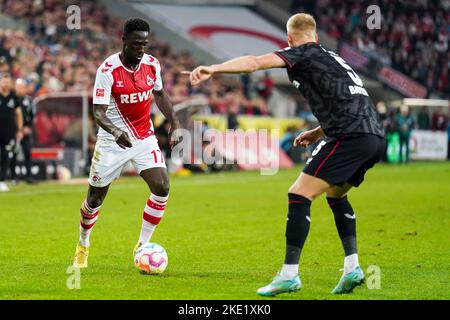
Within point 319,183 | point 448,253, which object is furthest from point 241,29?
point 319,183

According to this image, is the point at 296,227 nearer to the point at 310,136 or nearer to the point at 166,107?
the point at 310,136

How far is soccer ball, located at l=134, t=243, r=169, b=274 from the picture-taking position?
9.73 m

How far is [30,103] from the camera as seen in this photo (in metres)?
23.2

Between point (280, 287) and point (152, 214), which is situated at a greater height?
point (152, 214)

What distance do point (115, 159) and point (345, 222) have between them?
266 cm

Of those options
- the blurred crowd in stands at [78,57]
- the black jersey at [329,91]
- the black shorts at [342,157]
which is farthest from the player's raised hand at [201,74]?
the blurred crowd in stands at [78,57]

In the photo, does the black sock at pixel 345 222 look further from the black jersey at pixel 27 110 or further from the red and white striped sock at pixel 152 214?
the black jersey at pixel 27 110

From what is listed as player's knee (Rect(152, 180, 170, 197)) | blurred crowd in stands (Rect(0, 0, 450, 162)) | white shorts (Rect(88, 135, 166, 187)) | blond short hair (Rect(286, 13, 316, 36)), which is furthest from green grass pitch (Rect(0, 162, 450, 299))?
blurred crowd in stands (Rect(0, 0, 450, 162))

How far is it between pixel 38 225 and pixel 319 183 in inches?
289

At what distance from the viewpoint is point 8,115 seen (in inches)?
865

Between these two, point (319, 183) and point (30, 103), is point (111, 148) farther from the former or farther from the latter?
point (30, 103)

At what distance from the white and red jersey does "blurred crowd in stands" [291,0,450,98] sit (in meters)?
34.8

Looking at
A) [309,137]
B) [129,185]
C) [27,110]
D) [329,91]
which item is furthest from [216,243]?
[27,110]

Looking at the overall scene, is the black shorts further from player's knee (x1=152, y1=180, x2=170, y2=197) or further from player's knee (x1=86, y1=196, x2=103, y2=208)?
player's knee (x1=86, y1=196, x2=103, y2=208)
